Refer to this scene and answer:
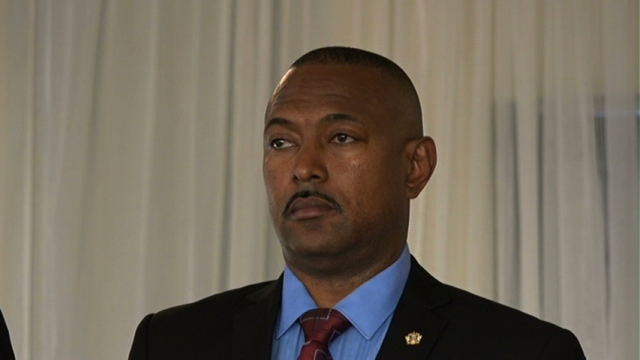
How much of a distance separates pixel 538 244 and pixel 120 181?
4.46 ft

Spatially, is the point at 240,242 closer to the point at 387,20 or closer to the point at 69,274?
the point at 69,274

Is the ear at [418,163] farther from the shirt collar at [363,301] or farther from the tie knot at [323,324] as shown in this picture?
the tie knot at [323,324]

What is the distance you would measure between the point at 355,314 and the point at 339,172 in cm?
26

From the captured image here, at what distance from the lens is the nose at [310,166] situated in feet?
6.95

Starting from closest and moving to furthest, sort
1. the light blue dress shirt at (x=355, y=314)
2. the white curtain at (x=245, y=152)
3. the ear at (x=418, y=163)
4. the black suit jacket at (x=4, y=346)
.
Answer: the black suit jacket at (x=4, y=346), the light blue dress shirt at (x=355, y=314), the ear at (x=418, y=163), the white curtain at (x=245, y=152)

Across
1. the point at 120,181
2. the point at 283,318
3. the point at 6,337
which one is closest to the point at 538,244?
the point at 120,181

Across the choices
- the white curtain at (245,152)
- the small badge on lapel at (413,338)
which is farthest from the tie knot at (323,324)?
the white curtain at (245,152)

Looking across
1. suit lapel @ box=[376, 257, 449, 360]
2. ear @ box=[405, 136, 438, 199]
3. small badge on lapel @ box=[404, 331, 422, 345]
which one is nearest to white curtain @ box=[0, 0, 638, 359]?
ear @ box=[405, 136, 438, 199]

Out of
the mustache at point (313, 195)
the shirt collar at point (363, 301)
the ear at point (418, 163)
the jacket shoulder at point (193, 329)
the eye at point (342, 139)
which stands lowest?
the jacket shoulder at point (193, 329)

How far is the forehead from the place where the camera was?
87.3 inches

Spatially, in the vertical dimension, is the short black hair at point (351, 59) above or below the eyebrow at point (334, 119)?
above

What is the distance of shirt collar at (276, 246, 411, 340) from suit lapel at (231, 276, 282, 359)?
0.9 inches

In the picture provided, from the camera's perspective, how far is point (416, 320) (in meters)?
2.15

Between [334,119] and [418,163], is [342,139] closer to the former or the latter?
[334,119]
